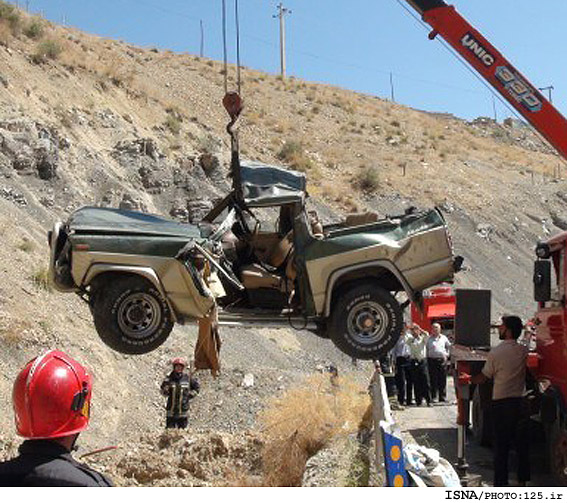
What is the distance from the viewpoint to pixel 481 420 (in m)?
11.6

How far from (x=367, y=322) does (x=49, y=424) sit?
548cm

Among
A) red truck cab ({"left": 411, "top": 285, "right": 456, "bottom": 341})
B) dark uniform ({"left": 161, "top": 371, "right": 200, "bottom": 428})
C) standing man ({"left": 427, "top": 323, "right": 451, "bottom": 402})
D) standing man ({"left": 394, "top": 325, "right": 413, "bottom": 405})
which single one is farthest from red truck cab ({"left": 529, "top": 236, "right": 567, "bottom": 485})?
red truck cab ({"left": 411, "top": 285, "right": 456, "bottom": 341})

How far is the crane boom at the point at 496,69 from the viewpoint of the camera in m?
11.0

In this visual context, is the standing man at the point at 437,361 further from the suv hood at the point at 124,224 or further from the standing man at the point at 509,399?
the suv hood at the point at 124,224

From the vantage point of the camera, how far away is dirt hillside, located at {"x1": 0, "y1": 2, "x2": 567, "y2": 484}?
1549 cm

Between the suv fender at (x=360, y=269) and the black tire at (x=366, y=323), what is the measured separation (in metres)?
0.10

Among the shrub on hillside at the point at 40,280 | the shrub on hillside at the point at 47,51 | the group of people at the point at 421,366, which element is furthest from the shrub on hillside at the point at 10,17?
the group of people at the point at 421,366

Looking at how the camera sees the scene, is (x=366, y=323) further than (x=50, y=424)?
Yes

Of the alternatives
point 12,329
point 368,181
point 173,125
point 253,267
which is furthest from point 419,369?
point 368,181

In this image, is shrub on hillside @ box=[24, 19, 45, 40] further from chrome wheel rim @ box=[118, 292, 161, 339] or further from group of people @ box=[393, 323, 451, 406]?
chrome wheel rim @ box=[118, 292, 161, 339]

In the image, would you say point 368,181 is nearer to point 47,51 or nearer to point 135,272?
point 47,51

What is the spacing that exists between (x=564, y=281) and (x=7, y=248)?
11.8 m

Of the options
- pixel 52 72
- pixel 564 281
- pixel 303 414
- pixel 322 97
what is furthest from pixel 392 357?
pixel 322 97

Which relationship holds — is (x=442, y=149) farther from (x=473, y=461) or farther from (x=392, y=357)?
(x=473, y=461)
